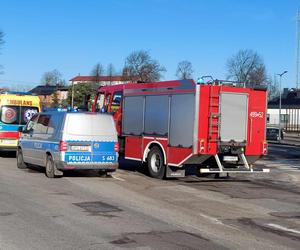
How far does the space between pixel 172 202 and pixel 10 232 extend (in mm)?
4284

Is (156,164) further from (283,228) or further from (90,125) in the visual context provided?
(283,228)

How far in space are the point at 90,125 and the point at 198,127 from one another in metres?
2.98

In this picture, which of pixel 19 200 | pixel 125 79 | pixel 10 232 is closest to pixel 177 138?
pixel 19 200

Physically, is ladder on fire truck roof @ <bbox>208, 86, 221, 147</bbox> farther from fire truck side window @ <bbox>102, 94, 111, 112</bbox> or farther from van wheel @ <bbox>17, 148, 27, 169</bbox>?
van wheel @ <bbox>17, 148, 27, 169</bbox>

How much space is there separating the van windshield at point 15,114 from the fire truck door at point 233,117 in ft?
31.3

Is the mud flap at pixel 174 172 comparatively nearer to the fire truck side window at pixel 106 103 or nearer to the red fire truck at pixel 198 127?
the red fire truck at pixel 198 127

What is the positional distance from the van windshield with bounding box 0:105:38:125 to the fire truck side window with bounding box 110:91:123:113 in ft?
14.5

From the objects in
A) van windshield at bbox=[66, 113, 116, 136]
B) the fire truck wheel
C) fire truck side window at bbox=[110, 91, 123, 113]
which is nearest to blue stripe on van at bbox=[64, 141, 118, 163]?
van windshield at bbox=[66, 113, 116, 136]

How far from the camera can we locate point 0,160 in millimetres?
20750

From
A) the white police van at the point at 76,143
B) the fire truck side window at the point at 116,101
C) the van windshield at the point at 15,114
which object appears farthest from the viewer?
the van windshield at the point at 15,114

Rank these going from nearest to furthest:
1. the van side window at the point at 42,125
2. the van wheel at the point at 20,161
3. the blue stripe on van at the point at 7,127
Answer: the van side window at the point at 42,125
the van wheel at the point at 20,161
the blue stripe on van at the point at 7,127

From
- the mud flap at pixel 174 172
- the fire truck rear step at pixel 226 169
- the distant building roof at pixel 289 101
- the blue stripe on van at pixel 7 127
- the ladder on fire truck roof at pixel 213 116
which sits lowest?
the mud flap at pixel 174 172

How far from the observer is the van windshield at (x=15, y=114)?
21703 mm

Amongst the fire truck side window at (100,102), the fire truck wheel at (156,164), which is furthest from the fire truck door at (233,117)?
the fire truck side window at (100,102)
